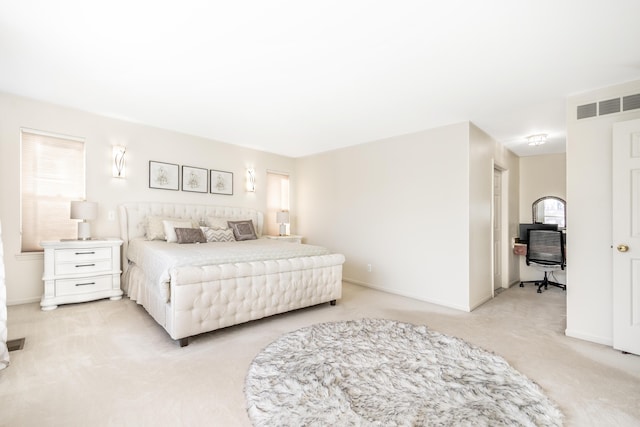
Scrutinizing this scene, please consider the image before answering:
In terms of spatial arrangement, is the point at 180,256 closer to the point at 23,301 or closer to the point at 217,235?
the point at 217,235

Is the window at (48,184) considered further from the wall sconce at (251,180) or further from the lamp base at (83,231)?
the wall sconce at (251,180)

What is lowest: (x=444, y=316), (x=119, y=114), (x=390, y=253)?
(x=444, y=316)

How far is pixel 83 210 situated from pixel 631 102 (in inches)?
238

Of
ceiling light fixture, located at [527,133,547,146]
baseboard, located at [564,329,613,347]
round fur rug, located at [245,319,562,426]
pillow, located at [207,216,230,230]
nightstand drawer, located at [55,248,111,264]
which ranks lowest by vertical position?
baseboard, located at [564,329,613,347]

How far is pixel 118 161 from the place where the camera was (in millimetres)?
4141

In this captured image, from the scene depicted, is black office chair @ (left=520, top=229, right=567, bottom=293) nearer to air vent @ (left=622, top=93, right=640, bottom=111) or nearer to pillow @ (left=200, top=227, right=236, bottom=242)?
air vent @ (left=622, top=93, right=640, bottom=111)

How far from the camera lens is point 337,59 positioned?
2420 millimetres

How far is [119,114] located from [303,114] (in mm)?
2549

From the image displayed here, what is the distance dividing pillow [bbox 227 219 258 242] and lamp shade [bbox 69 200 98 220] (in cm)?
178

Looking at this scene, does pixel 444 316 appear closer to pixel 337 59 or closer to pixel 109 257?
pixel 337 59

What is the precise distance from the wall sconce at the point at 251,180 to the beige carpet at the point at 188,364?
9.13 ft

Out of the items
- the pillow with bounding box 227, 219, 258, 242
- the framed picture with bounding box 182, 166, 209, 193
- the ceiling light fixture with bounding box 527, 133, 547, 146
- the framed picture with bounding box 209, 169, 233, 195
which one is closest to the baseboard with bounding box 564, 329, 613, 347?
the ceiling light fixture with bounding box 527, 133, 547, 146

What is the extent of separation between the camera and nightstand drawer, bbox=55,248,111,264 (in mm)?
3428

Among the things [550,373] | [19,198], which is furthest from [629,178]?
[19,198]
